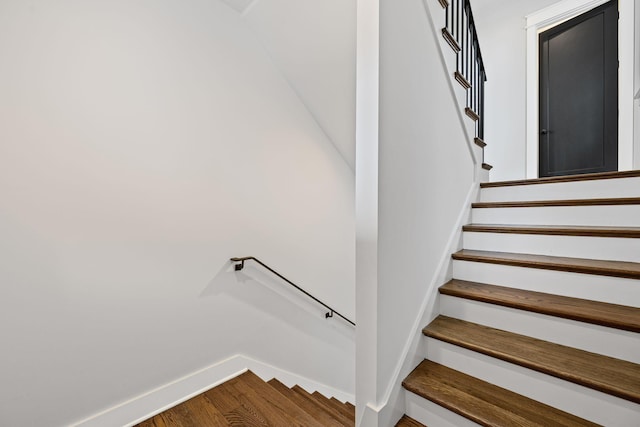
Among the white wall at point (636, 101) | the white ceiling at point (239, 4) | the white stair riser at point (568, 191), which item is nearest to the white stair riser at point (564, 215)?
the white stair riser at point (568, 191)

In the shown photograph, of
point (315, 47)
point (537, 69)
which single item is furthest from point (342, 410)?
point (537, 69)

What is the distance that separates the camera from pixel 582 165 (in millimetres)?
2988

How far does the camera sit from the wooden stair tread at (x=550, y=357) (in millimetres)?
956

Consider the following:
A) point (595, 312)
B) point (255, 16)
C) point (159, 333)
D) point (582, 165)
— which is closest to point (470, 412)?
point (595, 312)

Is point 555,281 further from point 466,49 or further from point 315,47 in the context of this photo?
point 315,47

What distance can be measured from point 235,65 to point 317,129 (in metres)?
0.96

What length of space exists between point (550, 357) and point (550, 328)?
16 centimetres

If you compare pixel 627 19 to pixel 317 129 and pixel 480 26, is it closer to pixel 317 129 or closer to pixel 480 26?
pixel 480 26

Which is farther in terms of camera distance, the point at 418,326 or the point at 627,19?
the point at 627,19

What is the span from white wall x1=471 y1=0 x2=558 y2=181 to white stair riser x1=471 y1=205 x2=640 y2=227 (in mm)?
1813

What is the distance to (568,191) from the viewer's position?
5.90ft

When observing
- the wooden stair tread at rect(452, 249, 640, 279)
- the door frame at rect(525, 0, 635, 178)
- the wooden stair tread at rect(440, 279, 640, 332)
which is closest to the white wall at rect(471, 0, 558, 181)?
the door frame at rect(525, 0, 635, 178)

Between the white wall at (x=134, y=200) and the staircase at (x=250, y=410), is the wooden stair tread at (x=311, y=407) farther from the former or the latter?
the white wall at (x=134, y=200)

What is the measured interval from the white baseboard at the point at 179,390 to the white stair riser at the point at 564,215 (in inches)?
80.6
